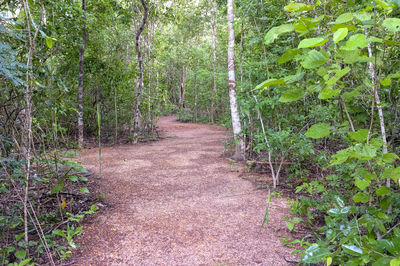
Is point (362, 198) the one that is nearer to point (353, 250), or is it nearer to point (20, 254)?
point (353, 250)

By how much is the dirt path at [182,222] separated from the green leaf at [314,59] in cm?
224

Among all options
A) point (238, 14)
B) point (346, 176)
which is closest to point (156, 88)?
point (238, 14)

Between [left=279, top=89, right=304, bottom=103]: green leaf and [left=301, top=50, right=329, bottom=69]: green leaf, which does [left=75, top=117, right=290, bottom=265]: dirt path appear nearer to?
[left=279, top=89, right=304, bottom=103]: green leaf

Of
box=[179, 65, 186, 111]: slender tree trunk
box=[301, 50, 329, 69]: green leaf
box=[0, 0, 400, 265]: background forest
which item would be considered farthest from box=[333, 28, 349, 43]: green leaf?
box=[179, 65, 186, 111]: slender tree trunk

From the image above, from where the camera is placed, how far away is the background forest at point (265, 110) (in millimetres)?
1082

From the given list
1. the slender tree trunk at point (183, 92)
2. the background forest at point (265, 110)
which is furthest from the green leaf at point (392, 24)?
the slender tree trunk at point (183, 92)

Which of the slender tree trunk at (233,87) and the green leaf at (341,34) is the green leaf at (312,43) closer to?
the green leaf at (341,34)

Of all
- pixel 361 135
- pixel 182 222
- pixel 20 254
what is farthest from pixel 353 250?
pixel 20 254

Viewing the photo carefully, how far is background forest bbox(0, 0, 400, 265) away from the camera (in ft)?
3.55

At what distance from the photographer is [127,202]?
4145 mm

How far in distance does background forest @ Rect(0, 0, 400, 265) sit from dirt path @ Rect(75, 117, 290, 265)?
0.29 m

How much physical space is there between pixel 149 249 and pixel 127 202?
57.7 inches

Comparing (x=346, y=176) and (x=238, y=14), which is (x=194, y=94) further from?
(x=346, y=176)

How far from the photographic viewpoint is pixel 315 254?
58.2 inches
